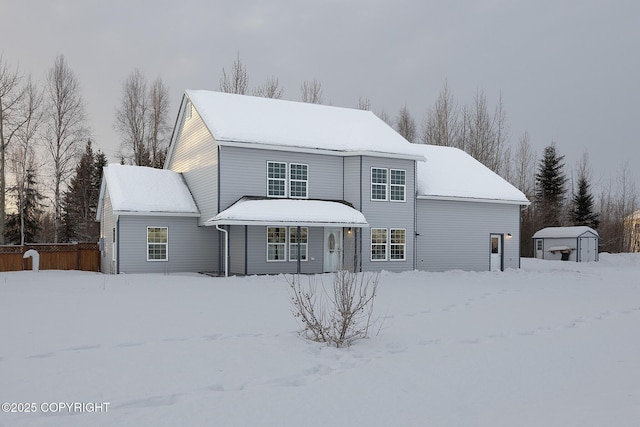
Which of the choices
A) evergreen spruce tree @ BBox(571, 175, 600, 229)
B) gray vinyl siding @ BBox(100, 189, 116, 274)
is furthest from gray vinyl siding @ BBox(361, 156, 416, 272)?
evergreen spruce tree @ BBox(571, 175, 600, 229)

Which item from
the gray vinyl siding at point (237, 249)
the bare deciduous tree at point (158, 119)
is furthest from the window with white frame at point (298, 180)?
the bare deciduous tree at point (158, 119)

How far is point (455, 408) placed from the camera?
6.02 meters

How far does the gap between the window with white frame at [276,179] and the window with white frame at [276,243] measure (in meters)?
1.58

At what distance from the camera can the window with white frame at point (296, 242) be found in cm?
2397

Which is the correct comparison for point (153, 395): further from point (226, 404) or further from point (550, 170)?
point (550, 170)

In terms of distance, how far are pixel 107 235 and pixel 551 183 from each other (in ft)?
146

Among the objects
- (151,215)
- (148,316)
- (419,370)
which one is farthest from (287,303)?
(151,215)

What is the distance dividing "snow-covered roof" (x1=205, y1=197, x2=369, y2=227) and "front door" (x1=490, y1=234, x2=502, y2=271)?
369 inches

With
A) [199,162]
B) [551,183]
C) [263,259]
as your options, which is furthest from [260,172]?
[551,183]

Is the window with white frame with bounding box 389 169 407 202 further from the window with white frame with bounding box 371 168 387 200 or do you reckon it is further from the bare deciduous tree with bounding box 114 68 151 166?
the bare deciduous tree with bounding box 114 68 151 166

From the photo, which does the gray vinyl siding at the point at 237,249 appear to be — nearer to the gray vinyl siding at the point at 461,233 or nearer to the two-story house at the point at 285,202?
the two-story house at the point at 285,202

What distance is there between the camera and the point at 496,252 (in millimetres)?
29359

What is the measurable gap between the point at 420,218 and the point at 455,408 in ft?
69.7

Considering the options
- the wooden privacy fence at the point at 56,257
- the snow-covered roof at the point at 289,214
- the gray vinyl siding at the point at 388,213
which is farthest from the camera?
the wooden privacy fence at the point at 56,257
